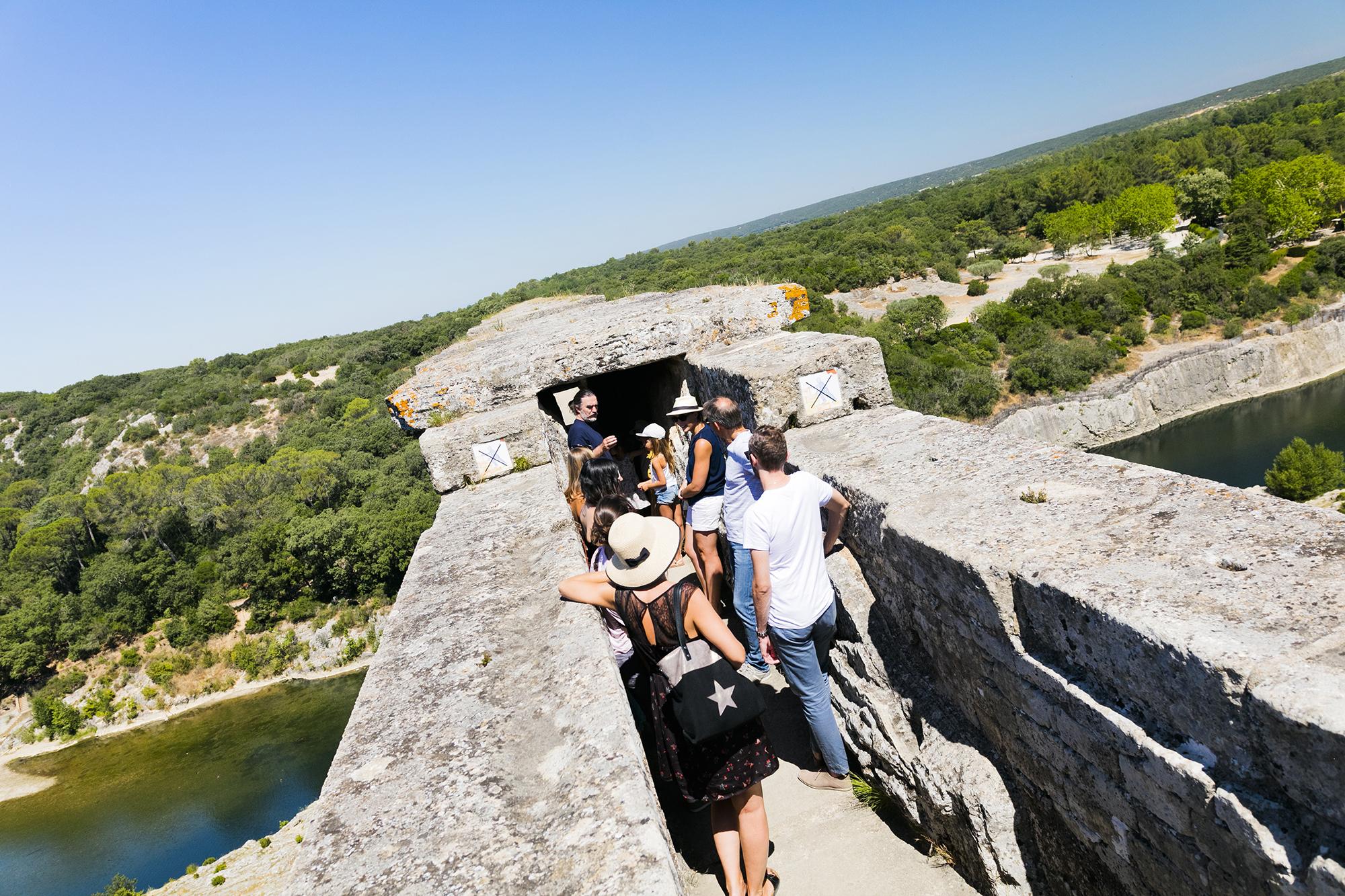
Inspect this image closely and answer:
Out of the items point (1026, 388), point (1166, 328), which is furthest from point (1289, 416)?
point (1026, 388)

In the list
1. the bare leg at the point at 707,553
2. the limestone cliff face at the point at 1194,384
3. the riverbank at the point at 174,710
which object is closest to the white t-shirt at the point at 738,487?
the bare leg at the point at 707,553

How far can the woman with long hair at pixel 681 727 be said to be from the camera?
104 inches

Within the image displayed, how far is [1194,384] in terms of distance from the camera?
3044cm

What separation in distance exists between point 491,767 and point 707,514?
95.7 inches

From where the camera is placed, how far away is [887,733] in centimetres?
314

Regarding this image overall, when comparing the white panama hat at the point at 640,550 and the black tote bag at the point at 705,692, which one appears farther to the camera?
the white panama hat at the point at 640,550

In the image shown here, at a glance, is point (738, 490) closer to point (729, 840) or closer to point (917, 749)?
point (917, 749)

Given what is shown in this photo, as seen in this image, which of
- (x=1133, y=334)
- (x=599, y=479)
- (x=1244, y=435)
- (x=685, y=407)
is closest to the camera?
(x=599, y=479)

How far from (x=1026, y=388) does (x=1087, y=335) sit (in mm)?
5437

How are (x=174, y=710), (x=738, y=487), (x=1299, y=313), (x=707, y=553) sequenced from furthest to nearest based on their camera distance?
(x=1299, y=313) < (x=174, y=710) < (x=707, y=553) < (x=738, y=487)

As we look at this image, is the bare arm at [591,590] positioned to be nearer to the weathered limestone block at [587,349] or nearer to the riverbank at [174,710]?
the weathered limestone block at [587,349]

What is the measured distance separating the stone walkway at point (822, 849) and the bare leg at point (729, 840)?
0.20m

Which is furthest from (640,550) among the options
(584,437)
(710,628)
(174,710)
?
(174,710)

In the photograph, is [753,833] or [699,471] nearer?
[753,833]
